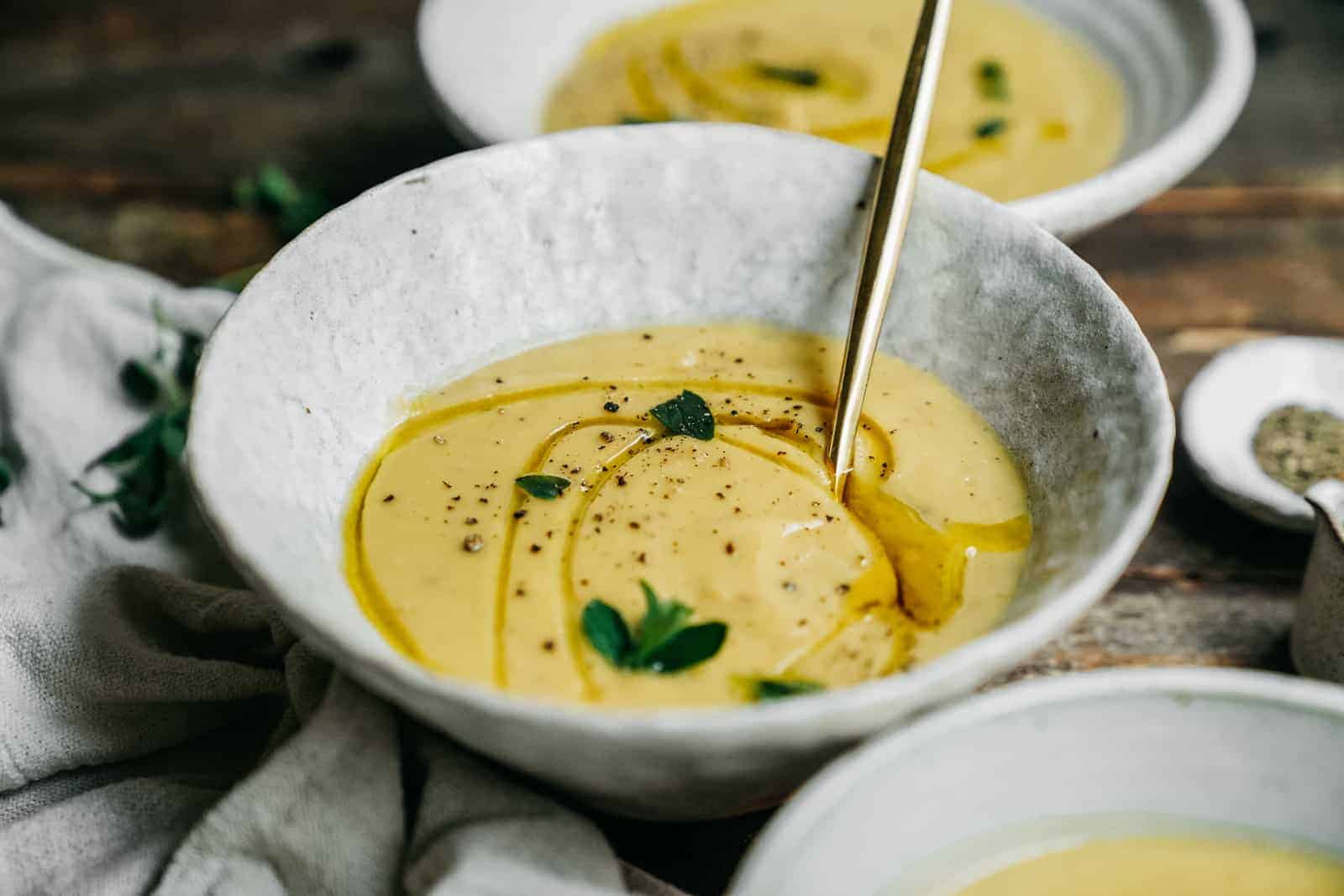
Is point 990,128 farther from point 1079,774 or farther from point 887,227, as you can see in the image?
point 1079,774

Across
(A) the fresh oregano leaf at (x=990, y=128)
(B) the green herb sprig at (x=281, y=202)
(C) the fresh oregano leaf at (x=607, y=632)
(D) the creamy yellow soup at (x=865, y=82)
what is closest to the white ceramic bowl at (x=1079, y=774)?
(C) the fresh oregano leaf at (x=607, y=632)

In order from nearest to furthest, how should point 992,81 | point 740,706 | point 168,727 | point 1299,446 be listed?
point 740,706
point 168,727
point 1299,446
point 992,81

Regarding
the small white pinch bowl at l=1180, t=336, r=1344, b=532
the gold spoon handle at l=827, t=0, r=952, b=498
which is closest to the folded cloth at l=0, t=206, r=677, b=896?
the gold spoon handle at l=827, t=0, r=952, b=498

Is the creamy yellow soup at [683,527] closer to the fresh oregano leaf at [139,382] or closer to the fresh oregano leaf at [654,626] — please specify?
the fresh oregano leaf at [654,626]

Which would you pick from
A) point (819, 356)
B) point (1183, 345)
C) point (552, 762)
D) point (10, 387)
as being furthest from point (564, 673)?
point (1183, 345)

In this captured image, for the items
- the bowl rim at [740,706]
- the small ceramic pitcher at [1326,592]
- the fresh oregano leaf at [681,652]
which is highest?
the bowl rim at [740,706]

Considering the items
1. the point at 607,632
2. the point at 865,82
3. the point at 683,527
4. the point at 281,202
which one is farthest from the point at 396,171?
the point at 607,632
